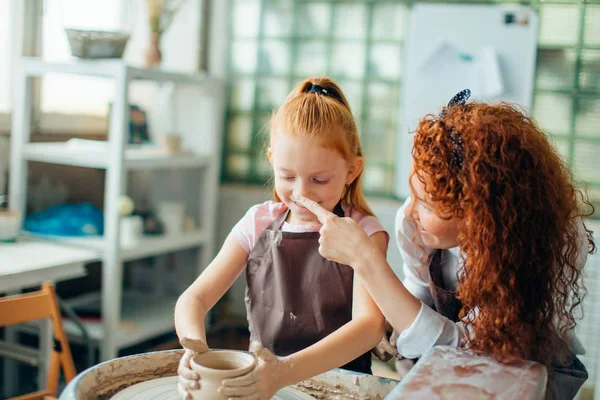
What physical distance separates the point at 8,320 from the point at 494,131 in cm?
143

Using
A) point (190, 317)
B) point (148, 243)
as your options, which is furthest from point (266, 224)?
point (148, 243)

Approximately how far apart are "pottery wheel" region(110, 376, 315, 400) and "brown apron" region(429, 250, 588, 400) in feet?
1.37

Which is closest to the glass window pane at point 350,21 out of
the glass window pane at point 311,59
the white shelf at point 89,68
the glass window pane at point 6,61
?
the glass window pane at point 311,59

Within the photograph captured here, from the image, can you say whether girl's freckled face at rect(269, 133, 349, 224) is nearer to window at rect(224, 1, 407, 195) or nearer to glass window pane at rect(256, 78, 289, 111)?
window at rect(224, 1, 407, 195)

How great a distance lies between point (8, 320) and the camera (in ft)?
6.40

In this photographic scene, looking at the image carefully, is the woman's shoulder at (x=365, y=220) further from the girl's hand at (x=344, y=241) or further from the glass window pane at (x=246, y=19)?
the glass window pane at (x=246, y=19)

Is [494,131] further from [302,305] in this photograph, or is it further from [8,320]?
[8,320]

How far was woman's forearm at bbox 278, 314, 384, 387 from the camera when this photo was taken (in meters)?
1.28

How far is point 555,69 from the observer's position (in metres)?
3.24

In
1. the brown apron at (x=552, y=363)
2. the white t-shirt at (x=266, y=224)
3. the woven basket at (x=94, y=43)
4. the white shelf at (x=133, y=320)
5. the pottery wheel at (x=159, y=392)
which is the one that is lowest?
the white shelf at (x=133, y=320)

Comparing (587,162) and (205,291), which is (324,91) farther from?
(587,162)

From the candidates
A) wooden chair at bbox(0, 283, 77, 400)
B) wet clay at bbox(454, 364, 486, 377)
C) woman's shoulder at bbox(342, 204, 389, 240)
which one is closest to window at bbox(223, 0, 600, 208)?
wooden chair at bbox(0, 283, 77, 400)

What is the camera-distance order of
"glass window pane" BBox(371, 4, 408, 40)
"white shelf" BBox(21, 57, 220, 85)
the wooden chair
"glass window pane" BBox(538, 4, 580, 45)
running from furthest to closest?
1. "glass window pane" BBox(371, 4, 408, 40)
2. "glass window pane" BBox(538, 4, 580, 45)
3. "white shelf" BBox(21, 57, 220, 85)
4. the wooden chair

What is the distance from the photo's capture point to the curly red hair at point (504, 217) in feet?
4.09
